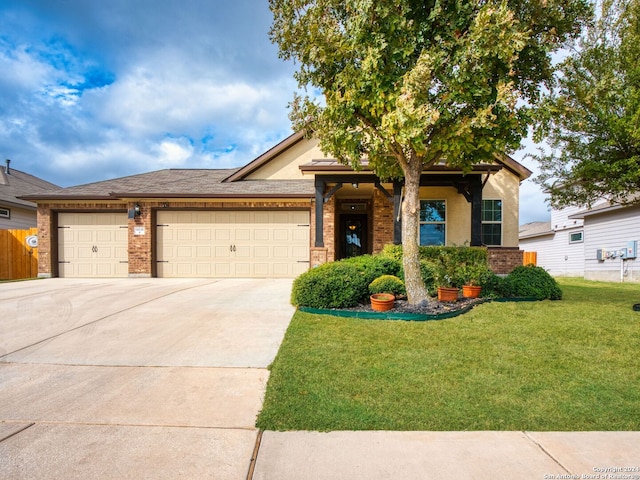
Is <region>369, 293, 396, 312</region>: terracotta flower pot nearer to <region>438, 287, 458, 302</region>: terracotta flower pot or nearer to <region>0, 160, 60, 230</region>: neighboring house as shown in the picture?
<region>438, 287, 458, 302</region>: terracotta flower pot

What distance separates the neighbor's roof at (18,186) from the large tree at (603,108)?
1964 cm

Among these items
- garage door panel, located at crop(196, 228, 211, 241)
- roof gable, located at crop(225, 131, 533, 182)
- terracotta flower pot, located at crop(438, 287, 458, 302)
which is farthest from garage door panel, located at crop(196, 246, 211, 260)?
terracotta flower pot, located at crop(438, 287, 458, 302)

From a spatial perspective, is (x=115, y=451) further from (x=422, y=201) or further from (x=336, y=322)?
(x=422, y=201)

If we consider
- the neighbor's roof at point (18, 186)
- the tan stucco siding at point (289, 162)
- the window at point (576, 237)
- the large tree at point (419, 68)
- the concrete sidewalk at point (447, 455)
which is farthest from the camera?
the window at point (576, 237)

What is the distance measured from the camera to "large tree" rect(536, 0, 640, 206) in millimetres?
5957

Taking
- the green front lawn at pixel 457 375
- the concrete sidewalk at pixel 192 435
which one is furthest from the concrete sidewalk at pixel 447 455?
the green front lawn at pixel 457 375

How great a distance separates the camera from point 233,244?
11.3 m

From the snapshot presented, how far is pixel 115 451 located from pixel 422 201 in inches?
425

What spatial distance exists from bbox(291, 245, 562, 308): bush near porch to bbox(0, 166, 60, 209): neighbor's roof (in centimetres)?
1538

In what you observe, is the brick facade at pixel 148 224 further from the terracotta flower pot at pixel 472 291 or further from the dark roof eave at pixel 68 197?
the terracotta flower pot at pixel 472 291

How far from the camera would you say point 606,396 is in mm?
2906

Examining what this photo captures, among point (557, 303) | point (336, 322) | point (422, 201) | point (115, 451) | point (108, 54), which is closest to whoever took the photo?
point (115, 451)

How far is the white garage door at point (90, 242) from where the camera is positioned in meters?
11.7

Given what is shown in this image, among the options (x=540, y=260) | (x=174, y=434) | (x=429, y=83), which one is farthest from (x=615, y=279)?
(x=174, y=434)
